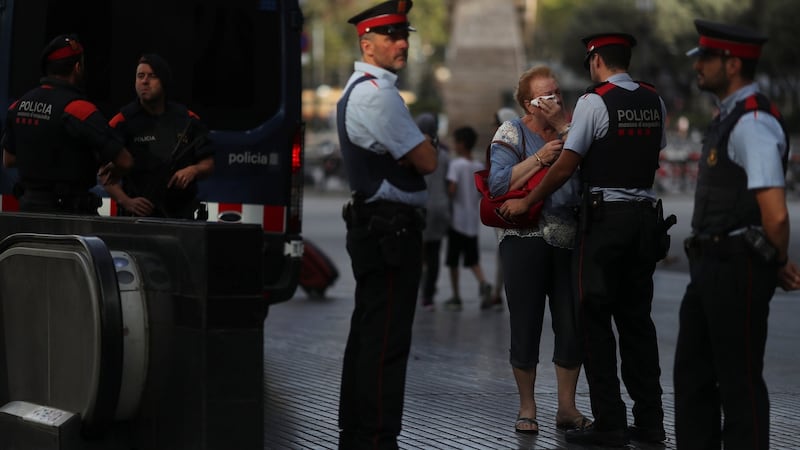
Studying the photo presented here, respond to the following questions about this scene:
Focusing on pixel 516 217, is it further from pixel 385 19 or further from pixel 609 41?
pixel 385 19

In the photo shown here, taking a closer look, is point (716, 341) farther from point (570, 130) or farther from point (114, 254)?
point (114, 254)

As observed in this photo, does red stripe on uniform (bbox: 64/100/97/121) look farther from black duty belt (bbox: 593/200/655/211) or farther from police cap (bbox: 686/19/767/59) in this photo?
police cap (bbox: 686/19/767/59)

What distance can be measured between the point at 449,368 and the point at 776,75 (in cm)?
6475

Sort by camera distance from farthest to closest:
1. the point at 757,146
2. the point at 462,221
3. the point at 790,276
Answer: the point at 462,221
the point at 790,276
the point at 757,146

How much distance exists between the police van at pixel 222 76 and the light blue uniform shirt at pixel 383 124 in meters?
3.56

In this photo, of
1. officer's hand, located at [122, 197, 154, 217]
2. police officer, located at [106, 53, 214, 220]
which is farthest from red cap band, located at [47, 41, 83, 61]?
officer's hand, located at [122, 197, 154, 217]

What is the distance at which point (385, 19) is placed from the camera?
616 cm

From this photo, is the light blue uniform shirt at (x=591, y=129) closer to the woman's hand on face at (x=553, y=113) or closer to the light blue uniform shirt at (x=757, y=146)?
the woman's hand on face at (x=553, y=113)

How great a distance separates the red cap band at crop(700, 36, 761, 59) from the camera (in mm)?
5527

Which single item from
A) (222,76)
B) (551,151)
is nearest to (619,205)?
(551,151)

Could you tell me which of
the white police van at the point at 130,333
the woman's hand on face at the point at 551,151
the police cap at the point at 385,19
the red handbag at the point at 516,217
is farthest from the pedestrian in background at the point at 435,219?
the police cap at the point at 385,19

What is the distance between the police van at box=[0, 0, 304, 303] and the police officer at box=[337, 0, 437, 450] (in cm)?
348

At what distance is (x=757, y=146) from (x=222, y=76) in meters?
5.01

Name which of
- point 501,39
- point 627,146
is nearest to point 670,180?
point 501,39
